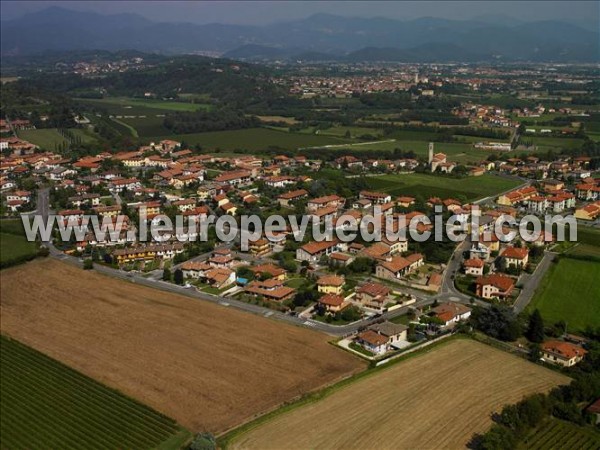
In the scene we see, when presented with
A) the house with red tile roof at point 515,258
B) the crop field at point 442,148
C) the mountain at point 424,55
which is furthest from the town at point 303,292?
the mountain at point 424,55

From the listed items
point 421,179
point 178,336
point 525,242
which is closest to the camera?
point 178,336

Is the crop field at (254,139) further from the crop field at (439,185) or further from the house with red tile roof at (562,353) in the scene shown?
the house with red tile roof at (562,353)

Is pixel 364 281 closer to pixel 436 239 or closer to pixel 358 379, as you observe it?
pixel 436 239

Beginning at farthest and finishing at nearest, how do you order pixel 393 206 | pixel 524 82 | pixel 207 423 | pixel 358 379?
pixel 524 82 → pixel 393 206 → pixel 358 379 → pixel 207 423

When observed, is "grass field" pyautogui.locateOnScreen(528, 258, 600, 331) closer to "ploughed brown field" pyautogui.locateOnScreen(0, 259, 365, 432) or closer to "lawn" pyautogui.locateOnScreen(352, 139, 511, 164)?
"ploughed brown field" pyautogui.locateOnScreen(0, 259, 365, 432)

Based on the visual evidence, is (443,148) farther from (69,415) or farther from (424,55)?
(424,55)

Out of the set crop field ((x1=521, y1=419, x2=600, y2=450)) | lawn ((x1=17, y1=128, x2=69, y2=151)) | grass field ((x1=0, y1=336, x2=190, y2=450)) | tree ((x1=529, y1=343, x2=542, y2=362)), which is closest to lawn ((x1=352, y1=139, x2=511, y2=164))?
lawn ((x1=17, y1=128, x2=69, y2=151))

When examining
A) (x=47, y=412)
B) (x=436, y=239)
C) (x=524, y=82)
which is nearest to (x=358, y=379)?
(x=47, y=412)
